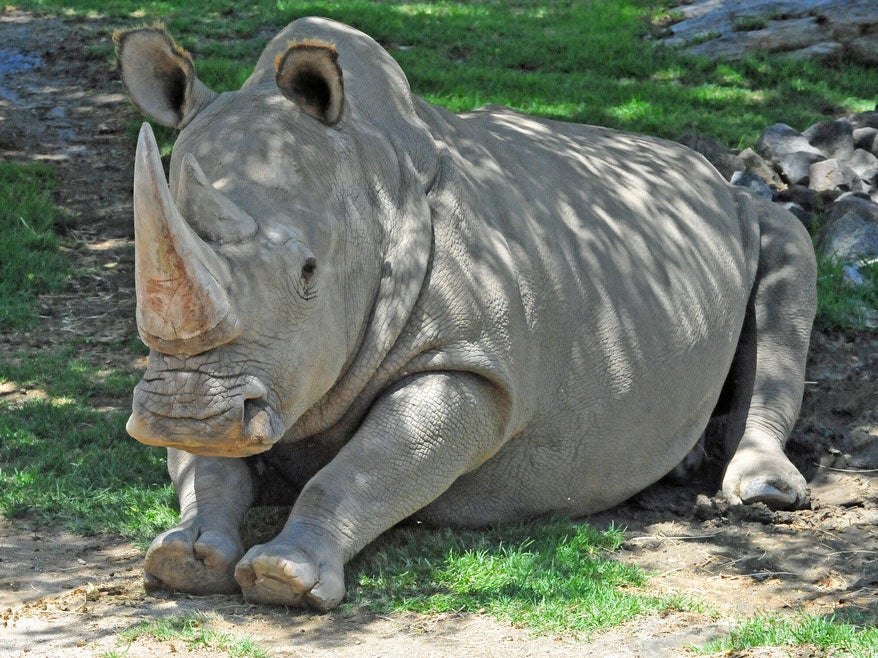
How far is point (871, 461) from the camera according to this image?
21.5 feet

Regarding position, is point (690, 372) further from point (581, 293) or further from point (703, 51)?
point (703, 51)

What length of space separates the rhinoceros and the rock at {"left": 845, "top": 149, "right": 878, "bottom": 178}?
10.6 ft

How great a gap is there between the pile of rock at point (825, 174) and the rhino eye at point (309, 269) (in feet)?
14.5

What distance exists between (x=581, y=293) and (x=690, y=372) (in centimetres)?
78

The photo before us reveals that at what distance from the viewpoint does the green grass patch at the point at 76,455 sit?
5699mm

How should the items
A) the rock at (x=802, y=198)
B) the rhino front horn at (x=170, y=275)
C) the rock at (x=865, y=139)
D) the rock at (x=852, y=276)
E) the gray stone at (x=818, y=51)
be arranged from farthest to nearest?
the gray stone at (x=818, y=51), the rock at (x=865, y=139), the rock at (x=802, y=198), the rock at (x=852, y=276), the rhino front horn at (x=170, y=275)

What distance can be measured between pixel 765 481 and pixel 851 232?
2.87 meters

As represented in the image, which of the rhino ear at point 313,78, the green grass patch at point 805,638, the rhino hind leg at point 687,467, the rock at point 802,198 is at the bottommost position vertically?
the rhino hind leg at point 687,467

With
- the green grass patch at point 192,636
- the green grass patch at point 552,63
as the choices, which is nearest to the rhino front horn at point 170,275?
the green grass patch at point 192,636

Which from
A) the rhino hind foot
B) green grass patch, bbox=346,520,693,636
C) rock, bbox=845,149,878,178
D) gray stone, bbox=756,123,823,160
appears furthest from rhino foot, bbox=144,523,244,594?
rock, bbox=845,149,878,178

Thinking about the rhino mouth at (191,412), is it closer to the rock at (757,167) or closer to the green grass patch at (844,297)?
the green grass patch at (844,297)

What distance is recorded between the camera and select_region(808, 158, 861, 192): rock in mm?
→ 9164

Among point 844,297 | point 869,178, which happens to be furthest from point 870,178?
point 844,297

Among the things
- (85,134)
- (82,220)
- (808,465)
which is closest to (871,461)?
(808,465)
